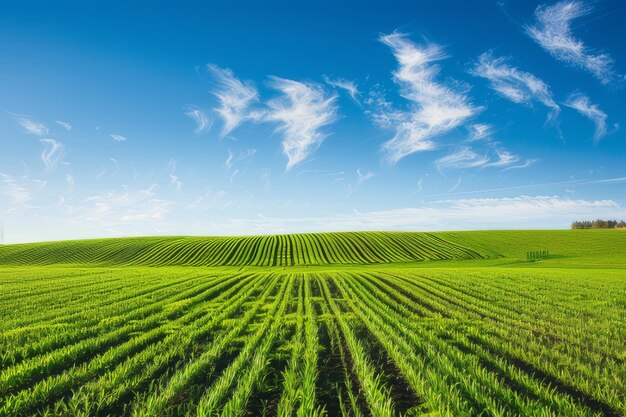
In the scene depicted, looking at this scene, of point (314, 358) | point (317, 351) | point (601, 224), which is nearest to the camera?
point (314, 358)

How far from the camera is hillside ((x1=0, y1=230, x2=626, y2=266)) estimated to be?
70062 millimetres

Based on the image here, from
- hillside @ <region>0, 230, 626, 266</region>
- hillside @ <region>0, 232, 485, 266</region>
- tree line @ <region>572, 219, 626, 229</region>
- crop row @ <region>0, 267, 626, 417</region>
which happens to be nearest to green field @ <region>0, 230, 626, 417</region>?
crop row @ <region>0, 267, 626, 417</region>

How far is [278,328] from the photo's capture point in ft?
44.2

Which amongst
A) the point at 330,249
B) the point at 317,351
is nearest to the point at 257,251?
the point at 330,249

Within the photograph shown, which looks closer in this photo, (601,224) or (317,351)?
(317,351)

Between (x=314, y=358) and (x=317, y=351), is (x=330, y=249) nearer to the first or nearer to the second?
(x=317, y=351)

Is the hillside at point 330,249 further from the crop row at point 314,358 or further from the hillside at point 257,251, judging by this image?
the crop row at point 314,358

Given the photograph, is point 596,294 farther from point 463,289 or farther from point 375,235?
point 375,235


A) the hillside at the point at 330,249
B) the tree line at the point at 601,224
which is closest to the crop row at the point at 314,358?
the hillside at the point at 330,249

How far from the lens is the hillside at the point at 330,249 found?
70062 mm

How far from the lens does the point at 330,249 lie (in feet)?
260

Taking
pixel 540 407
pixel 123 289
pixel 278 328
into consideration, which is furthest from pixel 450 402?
pixel 123 289

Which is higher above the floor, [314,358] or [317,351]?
[314,358]

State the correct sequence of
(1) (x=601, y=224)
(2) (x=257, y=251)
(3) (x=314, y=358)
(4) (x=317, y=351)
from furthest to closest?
(1) (x=601, y=224)
(2) (x=257, y=251)
(4) (x=317, y=351)
(3) (x=314, y=358)
